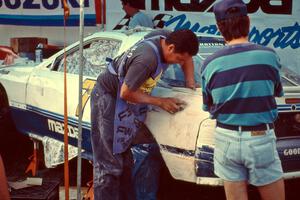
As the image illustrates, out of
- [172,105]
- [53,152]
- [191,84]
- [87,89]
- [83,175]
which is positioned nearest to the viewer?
[172,105]

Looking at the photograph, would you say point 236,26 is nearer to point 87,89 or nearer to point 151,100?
point 151,100

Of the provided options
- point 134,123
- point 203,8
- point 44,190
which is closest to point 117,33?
point 134,123

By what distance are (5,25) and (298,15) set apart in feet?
17.5

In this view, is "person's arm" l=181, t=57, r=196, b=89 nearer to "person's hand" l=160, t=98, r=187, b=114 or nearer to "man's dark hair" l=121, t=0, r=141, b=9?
"person's hand" l=160, t=98, r=187, b=114

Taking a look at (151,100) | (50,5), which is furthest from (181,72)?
(50,5)

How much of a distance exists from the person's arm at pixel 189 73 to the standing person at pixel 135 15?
3.92 meters

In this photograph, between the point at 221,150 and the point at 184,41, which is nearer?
the point at 221,150

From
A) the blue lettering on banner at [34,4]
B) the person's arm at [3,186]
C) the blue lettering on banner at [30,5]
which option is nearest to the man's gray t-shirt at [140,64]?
the person's arm at [3,186]

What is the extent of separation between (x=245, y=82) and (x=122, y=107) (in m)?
1.53

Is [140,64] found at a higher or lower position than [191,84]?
higher

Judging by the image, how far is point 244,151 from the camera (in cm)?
326

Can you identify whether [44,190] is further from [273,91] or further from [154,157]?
[273,91]

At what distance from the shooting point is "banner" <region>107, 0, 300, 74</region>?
8336 millimetres

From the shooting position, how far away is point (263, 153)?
10.7 feet
